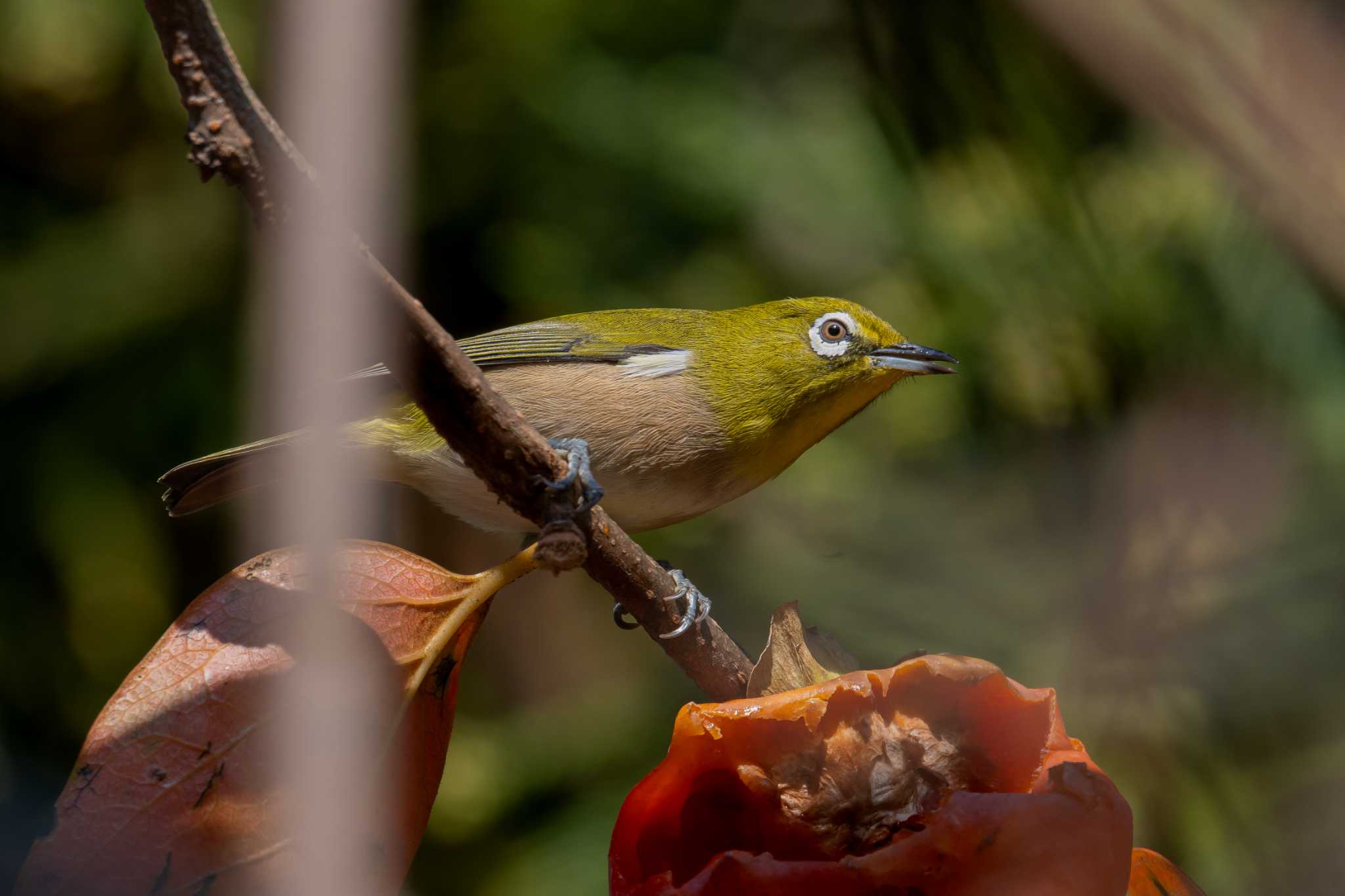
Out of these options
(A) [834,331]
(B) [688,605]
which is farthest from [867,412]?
(B) [688,605]

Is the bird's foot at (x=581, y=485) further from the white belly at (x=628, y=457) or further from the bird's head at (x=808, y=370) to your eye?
the bird's head at (x=808, y=370)

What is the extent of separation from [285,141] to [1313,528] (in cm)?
202

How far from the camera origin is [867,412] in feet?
10.4

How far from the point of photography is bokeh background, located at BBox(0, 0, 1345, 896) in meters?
2.08

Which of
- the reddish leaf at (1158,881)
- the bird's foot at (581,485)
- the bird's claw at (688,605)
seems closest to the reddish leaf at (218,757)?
the bird's foot at (581,485)

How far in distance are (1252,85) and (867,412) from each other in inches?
75.7

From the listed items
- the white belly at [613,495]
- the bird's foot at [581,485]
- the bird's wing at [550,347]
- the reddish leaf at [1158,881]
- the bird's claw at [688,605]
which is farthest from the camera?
the bird's wing at [550,347]

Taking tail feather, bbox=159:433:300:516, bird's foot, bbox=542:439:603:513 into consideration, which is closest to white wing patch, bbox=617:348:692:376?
tail feather, bbox=159:433:300:516

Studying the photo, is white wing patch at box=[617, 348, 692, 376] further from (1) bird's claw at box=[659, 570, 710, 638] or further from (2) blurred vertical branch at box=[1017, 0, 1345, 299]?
(2) blurred vertical branch at box=[1017, 0, 1345, 299]

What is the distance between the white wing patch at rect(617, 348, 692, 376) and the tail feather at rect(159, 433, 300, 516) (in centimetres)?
72

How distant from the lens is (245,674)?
3.26 feet

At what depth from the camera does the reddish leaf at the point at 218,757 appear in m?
0.95

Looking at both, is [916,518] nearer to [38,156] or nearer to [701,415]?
[701,415]

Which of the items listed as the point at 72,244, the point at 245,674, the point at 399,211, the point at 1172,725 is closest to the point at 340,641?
the point at 245,674
